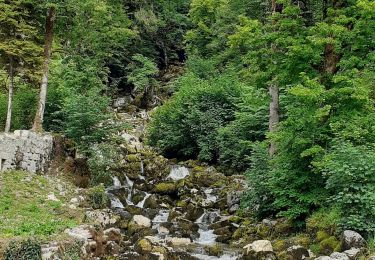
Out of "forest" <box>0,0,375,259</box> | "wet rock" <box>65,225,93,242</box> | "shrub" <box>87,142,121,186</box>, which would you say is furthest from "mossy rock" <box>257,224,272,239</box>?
"shrub" <box>87,142,121,186</box>

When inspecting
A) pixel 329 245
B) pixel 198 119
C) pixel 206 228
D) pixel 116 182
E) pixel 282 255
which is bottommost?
pixel 206 228

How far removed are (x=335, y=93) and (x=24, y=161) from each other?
39.6 ft

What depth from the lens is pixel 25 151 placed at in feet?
56.9

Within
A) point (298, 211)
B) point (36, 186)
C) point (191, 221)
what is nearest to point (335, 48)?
point (298, 211)

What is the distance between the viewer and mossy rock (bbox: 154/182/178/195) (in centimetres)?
2039

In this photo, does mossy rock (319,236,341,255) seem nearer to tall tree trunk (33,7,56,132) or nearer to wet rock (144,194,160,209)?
wet rock (144,194,160,209)

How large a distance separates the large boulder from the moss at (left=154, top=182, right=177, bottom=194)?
27.0 ft

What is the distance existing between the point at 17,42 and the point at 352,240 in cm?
1561

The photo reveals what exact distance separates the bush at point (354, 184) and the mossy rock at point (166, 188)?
1016 cm

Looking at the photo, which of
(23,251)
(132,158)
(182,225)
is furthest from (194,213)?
(23,251)

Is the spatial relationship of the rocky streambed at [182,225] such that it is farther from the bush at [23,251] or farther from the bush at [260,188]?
the bush at [260,188]

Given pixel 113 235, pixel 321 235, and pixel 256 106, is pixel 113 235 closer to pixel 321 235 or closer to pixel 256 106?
pixel 321 235

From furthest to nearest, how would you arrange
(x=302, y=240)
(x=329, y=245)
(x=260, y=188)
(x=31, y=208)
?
(x=260, y=188), (x=31, y=208), (x=302, y=240), (x=329, y=245)

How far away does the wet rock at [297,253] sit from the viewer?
445 inches
